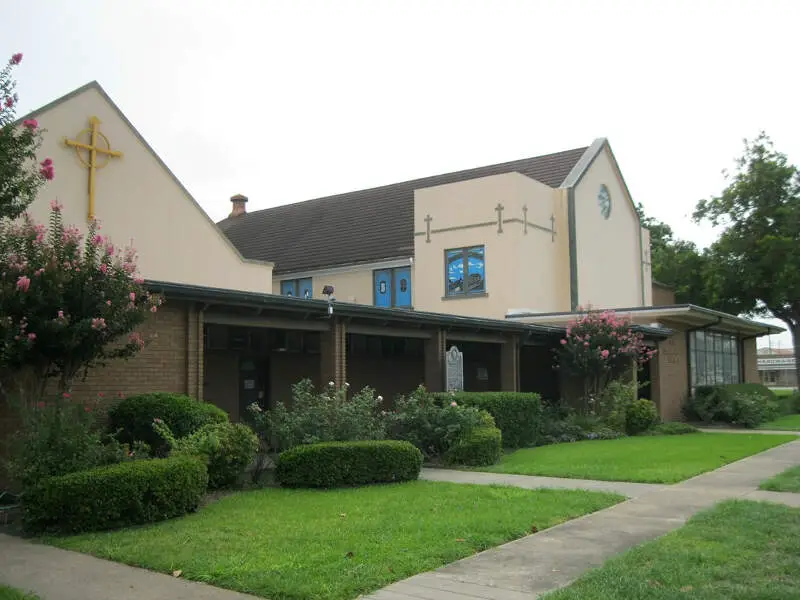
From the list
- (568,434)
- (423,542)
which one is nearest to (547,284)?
(568,434)

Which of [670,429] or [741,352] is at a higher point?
[741,352]

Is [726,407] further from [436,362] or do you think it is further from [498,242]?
[436,362]

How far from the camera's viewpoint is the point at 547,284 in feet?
94.8

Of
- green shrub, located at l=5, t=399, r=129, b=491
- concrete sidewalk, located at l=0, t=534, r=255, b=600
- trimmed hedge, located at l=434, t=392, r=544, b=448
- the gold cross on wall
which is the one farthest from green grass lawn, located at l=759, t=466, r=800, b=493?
the gold cross on wall

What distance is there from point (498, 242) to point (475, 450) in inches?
549

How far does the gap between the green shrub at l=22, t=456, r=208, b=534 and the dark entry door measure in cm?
1047

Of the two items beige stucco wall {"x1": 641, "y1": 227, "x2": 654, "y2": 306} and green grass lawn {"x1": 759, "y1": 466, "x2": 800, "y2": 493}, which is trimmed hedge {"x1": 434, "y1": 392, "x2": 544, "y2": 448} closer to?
green grass lawn {"x1": 759, "y1": 466, "x2": 800, "y2": 493}

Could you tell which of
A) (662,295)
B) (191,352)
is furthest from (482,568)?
(662,295)

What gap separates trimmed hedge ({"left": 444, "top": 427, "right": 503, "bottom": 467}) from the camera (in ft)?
47.2

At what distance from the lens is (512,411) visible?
17.5 meters

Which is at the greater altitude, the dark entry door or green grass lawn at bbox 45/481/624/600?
the dark entry door

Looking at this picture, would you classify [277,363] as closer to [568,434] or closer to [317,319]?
[317,319]

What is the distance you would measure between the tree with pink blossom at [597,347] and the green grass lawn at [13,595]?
1752cm

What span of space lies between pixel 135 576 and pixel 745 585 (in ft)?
16.4
